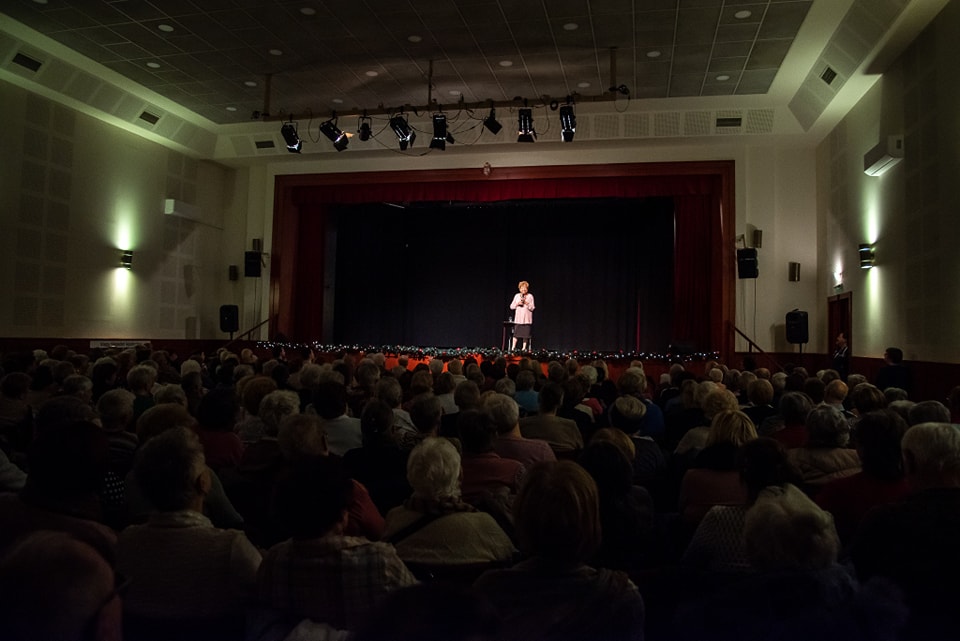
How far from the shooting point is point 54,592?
1.09 metres

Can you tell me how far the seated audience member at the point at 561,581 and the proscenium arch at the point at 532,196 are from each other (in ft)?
34.2

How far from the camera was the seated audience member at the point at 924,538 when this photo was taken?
5.40ft

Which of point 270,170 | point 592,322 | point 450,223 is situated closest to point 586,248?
point 592,322

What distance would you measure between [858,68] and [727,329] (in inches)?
172

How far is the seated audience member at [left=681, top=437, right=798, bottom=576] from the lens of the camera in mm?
2008

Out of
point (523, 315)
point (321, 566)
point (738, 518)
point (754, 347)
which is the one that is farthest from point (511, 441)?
point (523, 315)

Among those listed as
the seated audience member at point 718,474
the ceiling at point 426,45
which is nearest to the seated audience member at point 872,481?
the seated audience member at point 718,474

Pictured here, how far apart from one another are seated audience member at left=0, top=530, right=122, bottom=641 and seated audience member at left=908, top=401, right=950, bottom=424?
3.41 meters

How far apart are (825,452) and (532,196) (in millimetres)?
9563

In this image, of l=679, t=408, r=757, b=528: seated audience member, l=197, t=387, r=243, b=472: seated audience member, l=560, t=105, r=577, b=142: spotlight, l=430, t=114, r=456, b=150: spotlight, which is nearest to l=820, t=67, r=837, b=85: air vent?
l=560, t=105, r=577, b=142: spotlight

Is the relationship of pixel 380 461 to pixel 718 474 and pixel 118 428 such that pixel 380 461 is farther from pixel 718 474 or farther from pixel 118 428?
pixel 718 474

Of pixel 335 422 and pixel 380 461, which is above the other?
pixel 335 422

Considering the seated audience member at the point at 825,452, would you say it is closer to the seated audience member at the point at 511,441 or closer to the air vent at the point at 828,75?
the seated audience member at the point at 511,441

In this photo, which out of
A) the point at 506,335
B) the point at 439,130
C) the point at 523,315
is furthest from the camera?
the point at 506,335
